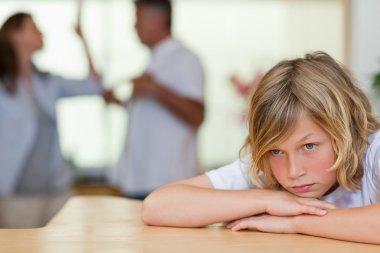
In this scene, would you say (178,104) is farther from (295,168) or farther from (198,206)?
(295,168)

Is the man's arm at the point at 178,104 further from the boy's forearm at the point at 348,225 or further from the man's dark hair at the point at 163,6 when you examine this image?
the boy's forearm at the point at 348,225

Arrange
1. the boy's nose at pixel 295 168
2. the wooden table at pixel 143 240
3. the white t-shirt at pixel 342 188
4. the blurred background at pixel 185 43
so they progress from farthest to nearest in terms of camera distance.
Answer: the blurred background at pixel 185 43 < the white t-shirt at pixel 342 188 < the boy's nose at pixel 295 168 < the wooden table at pixel 143 240

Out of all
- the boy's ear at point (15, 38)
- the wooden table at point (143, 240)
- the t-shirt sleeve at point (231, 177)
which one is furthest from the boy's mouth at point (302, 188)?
the boy's ear at point (15, 38)

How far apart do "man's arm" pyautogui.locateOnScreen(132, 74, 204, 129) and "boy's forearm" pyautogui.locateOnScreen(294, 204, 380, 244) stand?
6.30ft

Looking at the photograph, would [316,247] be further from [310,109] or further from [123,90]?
[123,90]

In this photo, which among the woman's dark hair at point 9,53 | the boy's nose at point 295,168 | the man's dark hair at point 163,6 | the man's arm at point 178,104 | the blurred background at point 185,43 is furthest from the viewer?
the blurred background at point 185,43

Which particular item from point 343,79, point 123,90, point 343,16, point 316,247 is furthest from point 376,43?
point 316,247

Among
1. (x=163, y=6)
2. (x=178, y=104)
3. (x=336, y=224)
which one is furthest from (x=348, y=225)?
(x=163, y=6)

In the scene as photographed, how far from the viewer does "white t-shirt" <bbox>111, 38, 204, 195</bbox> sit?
3576 mm

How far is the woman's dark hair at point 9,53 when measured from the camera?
3826 mm

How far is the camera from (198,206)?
1769 mm

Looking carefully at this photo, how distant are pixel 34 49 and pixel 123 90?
102 centimetres

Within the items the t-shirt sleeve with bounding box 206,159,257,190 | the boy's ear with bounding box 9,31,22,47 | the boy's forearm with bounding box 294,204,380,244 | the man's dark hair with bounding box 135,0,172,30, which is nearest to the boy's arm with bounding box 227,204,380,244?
the boy's forearm with bounding box 294,204,380,244

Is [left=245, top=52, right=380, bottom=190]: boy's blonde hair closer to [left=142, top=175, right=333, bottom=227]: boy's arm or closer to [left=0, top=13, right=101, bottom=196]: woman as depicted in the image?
[left=142, top=175, right=333, bottom=227]: boy's arm
